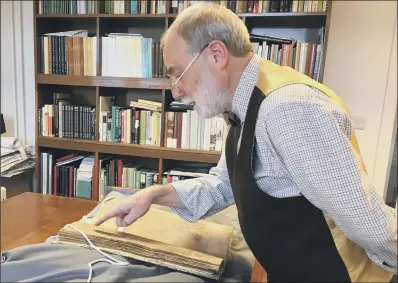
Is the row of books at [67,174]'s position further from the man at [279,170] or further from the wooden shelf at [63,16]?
the man at [279,170]

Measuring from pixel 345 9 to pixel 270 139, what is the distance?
1.65 m

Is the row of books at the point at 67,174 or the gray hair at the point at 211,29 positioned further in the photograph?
the row of books at the point at 67,174

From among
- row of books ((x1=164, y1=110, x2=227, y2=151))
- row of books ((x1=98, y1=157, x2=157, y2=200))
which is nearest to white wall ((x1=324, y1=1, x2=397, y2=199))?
row of books ((x1=164, y1=110, x2=227, y2=151))

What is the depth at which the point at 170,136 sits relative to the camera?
214 centimetres

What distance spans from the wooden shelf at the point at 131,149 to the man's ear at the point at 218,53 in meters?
1.20

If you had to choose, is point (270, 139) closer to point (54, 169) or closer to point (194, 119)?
point (194, 119)

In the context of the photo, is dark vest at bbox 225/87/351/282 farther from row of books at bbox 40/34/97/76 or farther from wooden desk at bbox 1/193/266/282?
row of books at bbox 40/34/97/76

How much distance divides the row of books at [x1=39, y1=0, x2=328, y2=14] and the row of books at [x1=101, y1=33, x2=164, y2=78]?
156mm

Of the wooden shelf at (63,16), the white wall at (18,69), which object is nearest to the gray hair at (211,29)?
the wooden shelf at (63,16)

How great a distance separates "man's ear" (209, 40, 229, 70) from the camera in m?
0.86

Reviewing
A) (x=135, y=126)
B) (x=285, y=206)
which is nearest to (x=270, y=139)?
(x=285, y=206)

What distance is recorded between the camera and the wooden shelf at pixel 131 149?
207 centimetres

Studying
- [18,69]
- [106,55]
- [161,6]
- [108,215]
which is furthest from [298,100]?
[18,69]

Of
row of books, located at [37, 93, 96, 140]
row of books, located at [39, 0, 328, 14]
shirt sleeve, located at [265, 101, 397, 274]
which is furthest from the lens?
row of books, located at [37, 93, 96, 140]
